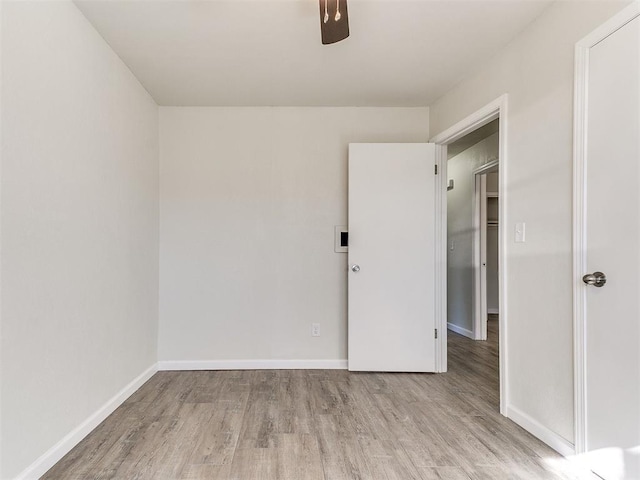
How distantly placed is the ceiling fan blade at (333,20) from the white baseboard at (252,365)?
2.60 m

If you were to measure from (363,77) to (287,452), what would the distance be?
99.6 inches

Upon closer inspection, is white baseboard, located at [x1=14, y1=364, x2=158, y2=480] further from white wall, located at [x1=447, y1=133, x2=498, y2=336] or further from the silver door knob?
white wall, located at [x1=447, y1=133, x2=498, y2=336]

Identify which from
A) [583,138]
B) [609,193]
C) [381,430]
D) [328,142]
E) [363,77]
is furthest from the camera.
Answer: [328,142]

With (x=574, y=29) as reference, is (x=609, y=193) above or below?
below

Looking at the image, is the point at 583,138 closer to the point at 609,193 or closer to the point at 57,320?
the point at 609,193

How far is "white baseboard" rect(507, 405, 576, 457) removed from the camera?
6.25 ft

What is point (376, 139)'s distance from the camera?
355 centimetres

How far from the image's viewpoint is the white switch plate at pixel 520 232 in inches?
88.2

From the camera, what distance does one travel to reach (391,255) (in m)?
3.31

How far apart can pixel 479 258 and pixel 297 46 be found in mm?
3418

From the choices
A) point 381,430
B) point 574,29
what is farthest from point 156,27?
point 381,430

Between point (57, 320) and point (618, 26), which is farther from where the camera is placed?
point (57, 320)

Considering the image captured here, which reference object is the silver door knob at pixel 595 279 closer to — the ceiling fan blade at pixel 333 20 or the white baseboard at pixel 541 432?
the white baseboard at pixel 541 432

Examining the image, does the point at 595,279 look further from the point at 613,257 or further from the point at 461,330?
the point at 461,330
